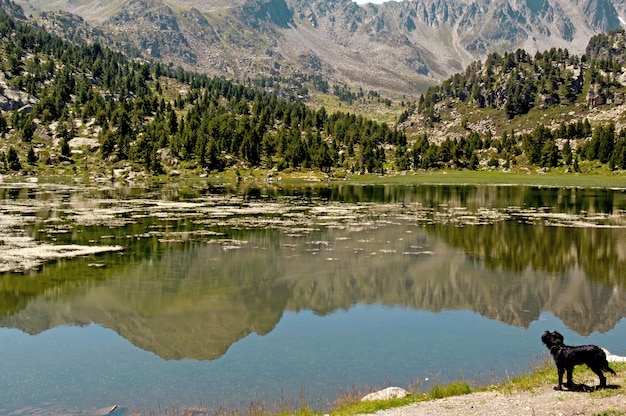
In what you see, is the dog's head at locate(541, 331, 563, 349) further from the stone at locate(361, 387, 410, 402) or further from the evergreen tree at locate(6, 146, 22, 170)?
the evergreen tree at locate(6, 146, 22, 170)

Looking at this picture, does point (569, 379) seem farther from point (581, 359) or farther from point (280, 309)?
point (280, 309)

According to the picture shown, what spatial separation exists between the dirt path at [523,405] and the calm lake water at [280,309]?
10.5ft

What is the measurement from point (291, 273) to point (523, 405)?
74.4 ft

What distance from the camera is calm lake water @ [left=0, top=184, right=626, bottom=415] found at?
1939cm

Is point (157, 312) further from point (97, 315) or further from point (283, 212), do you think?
point (283, 212)

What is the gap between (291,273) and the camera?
119 feet

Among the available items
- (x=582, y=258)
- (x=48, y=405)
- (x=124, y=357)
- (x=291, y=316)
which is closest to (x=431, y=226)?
(x=582, y=258)

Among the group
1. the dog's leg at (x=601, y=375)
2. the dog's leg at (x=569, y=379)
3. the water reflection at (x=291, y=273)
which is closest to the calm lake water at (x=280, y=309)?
the water reflection at (x=291, y=273)

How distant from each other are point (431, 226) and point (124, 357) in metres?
46.0

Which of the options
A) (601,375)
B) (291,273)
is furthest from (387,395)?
(291,273)

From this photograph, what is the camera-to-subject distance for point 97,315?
27.0m

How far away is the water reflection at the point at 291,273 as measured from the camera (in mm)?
26891

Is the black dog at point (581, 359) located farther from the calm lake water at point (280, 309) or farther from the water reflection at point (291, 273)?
the water reflection at point (291, 273)

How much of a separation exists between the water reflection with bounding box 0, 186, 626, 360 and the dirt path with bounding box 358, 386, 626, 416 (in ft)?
34.7
